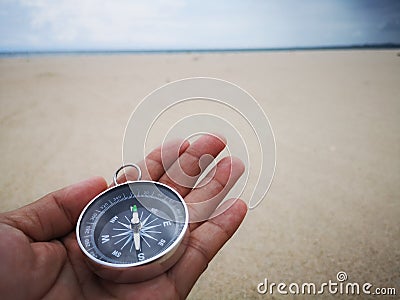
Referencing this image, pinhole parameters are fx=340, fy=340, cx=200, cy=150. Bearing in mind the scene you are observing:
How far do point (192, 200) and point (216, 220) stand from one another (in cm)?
16

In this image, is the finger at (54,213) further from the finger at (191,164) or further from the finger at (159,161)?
the finger at (191,164)

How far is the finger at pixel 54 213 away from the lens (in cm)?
126

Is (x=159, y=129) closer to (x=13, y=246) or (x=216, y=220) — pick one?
(x=216, y=220)

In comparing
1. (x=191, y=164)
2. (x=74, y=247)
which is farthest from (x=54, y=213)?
(x=191, y=164)

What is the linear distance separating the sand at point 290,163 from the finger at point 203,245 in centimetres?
32

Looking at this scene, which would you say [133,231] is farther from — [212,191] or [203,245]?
[212,191]

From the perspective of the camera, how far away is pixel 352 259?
1.59 meters

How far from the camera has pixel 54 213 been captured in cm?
133

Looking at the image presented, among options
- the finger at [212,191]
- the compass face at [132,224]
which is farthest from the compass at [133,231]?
the finger at [212,191]

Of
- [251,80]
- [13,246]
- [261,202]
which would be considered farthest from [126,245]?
[251,80]

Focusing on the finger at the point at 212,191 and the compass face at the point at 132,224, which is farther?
the finger at the point at 212,191

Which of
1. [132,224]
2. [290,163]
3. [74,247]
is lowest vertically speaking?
[290,163]

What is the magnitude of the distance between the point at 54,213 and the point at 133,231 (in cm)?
34

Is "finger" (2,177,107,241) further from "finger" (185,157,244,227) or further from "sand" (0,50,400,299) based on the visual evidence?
"sand" (0,50,400,299)
